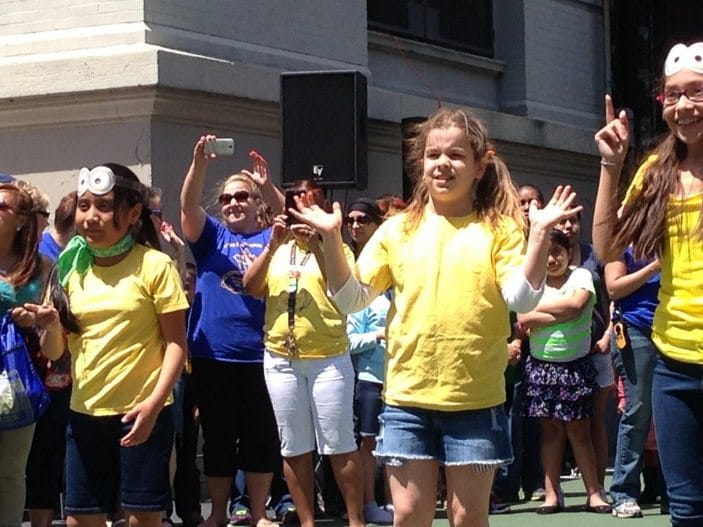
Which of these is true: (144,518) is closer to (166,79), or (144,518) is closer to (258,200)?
(258,200)

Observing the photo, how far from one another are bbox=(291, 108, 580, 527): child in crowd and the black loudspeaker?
4422 millimetres

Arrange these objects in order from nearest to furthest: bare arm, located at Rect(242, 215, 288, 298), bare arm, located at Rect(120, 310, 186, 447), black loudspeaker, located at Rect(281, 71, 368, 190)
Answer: bare arm, located at Rect(120, 310, 186, 447) < bare arm, located at Rect(242, 215, 288, 298) < black loudspeaker, located at Rect(281, 71, 368, 190)

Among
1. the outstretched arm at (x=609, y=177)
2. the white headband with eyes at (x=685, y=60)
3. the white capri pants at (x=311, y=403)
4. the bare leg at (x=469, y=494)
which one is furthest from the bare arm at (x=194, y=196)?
the white headband with eyes at (x=685, y=60)

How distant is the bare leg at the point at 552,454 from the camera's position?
28.2ft

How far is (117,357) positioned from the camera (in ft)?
18.0

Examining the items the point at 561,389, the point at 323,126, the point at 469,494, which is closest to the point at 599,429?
the point at 561,389

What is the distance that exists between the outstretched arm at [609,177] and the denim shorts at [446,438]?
2.34ft

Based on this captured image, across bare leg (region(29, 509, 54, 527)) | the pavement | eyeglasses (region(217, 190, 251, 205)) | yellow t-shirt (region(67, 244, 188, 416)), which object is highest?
eyeglasses (region(217, 190, 251, 205))

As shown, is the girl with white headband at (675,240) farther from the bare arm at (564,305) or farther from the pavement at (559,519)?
the bare arm at (564,305)

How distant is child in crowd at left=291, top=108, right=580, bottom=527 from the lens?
4.92 meters

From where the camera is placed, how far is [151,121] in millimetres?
9836

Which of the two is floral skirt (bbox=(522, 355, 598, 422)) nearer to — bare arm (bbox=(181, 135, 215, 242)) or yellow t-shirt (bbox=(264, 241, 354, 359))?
yellow t-shirt (bbox=(264, 241, 354, 359))

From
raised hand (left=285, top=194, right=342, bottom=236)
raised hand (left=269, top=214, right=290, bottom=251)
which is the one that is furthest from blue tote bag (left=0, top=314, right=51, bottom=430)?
raised hand (left=285, top=194, right=342, bottom=236)

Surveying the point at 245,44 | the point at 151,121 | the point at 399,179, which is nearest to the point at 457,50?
the point at 399,179
